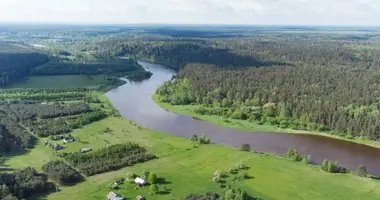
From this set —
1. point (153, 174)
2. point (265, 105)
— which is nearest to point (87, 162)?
point (153, 174)

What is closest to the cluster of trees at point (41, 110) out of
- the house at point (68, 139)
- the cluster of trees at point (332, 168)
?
the house at point (68, 139)

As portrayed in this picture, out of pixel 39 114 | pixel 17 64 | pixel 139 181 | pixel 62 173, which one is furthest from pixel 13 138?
pixel 17 64

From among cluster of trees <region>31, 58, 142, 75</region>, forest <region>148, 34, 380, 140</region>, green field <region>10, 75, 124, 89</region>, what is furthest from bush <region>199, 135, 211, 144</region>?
cluster of trees <region>31, 58, 142, 75</region>

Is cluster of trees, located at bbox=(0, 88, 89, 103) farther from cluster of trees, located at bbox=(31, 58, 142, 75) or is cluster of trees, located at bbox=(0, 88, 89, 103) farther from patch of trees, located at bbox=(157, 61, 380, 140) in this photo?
cluster of trees, located at bbox=(31, 58, 142, 75)

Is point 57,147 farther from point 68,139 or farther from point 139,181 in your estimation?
point 139,181

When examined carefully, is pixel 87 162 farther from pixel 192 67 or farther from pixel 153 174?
pixel 192 67

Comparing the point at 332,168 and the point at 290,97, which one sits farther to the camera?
the point at 290,97

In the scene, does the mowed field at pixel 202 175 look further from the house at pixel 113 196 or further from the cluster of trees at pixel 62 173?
the cluster of trees at pixel 62 173
